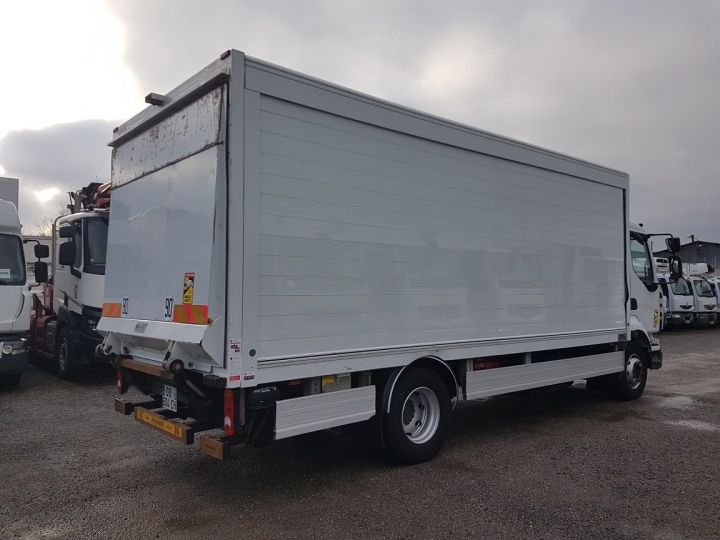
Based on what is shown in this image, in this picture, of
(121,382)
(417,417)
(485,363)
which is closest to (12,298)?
(121,382)

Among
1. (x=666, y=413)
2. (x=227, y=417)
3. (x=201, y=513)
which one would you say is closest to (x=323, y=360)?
(x=227, y=417)

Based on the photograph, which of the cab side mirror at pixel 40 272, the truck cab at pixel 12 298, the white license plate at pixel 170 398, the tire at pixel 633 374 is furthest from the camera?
the cab side mirror at pixel 40 272

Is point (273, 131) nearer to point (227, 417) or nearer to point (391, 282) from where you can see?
point (391, 282)

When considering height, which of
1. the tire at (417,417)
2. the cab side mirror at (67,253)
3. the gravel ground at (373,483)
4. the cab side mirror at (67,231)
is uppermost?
the cab side mirror at (67,231)

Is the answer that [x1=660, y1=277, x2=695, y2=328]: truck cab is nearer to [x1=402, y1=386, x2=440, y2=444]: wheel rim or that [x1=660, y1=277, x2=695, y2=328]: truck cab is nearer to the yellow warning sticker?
[x1=402, y1=386, x2=440, y2=444]: wheel rim

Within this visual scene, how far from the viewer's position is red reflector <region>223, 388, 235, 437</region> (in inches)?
173

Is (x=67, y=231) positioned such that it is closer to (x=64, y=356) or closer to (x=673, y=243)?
(x=64, y=356)

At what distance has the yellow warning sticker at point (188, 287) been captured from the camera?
15.0 ft

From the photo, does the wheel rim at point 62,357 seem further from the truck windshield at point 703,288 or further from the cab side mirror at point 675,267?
the truck windshield at point 703,288

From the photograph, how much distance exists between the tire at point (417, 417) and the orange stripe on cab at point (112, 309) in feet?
9.26

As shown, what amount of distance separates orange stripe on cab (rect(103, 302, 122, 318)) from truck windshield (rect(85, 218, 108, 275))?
406 cm

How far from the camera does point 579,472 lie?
5.52 m

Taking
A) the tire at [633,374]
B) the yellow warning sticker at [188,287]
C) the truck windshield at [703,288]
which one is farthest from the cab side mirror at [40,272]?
the truck windshield at [703,288]

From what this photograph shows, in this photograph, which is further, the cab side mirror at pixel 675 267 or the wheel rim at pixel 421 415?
the cab side mirror at pixel 675 267
